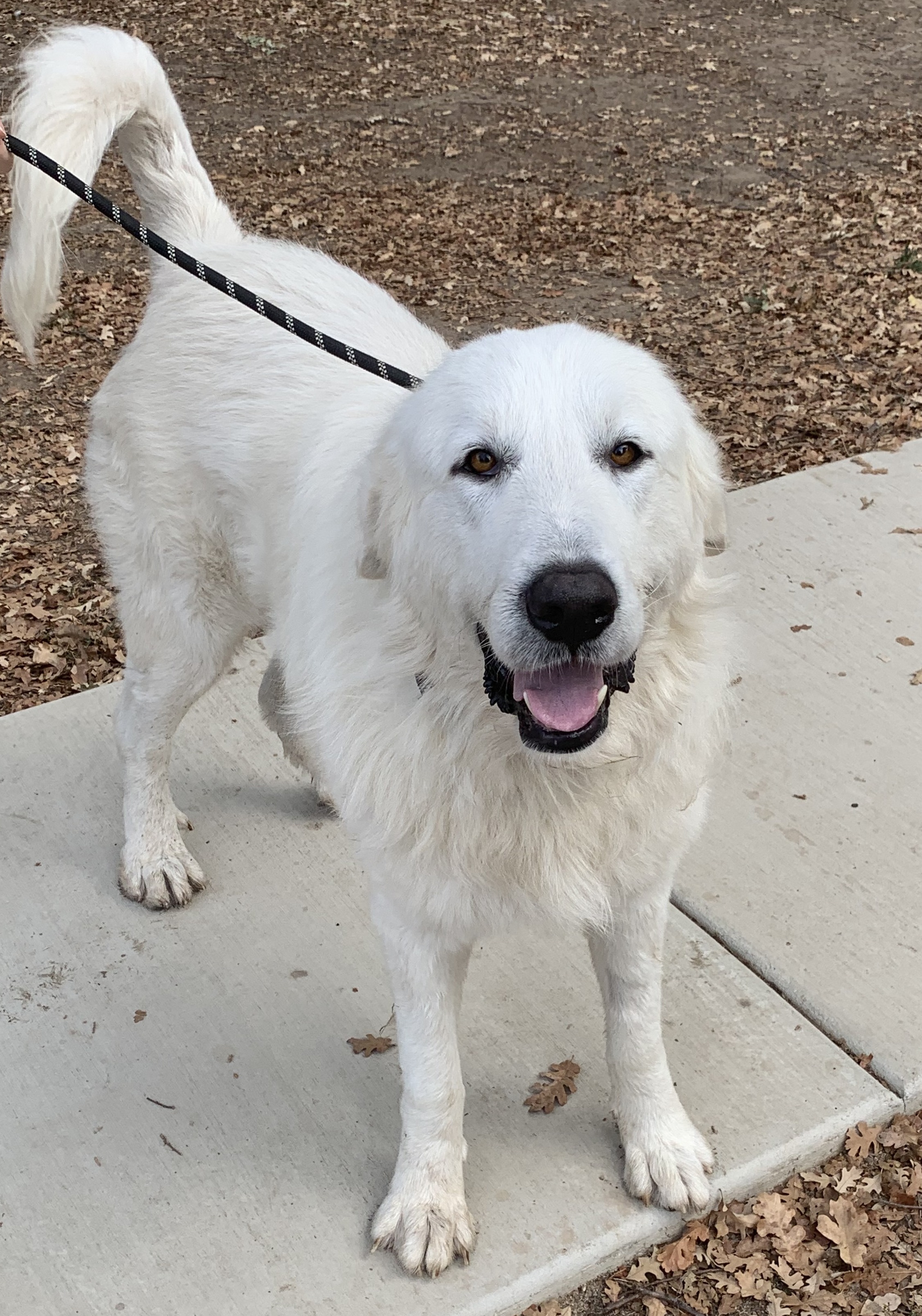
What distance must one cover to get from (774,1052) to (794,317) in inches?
202

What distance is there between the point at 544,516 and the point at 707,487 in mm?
551

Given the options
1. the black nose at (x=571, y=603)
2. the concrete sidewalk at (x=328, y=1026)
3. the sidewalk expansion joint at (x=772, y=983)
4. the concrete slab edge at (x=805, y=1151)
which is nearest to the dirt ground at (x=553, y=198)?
the concrete sidewalk at (x=328, y=1026)

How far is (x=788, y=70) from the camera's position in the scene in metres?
11.5

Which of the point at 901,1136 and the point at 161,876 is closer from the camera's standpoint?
the point at 901,1136

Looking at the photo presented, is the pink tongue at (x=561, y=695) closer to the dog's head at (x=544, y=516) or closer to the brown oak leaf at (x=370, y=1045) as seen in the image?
the dog's head at (x=544, y=516)

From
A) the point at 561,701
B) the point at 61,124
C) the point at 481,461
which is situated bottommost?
the point at 561,701

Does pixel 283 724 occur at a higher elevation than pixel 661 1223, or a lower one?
higher

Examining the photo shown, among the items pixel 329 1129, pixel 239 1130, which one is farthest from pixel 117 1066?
pixel 329 1129

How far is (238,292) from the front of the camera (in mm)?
3098

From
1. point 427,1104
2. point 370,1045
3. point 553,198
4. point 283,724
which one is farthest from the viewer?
point 553,198

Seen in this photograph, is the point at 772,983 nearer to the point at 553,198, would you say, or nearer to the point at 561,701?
the point at 561,701

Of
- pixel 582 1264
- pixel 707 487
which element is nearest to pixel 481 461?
pixel 707 487

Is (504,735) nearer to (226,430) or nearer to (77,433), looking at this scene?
(226,430)

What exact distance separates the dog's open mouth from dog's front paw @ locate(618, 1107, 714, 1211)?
1037mm
